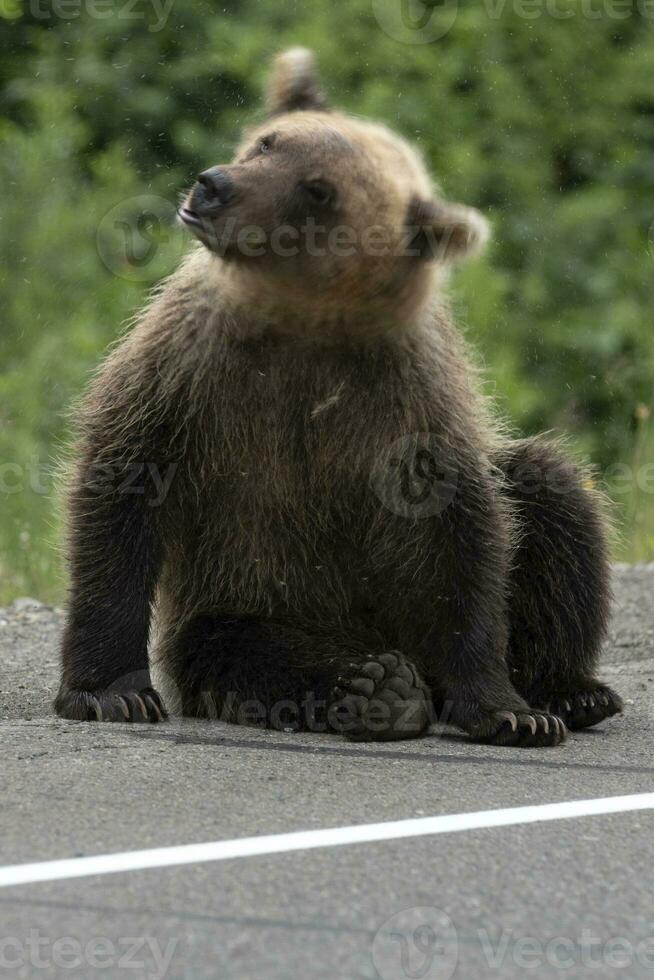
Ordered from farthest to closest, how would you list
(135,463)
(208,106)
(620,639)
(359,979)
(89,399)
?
(208,106)
(620,639)
(89,399)
(135,463)
(359,979)

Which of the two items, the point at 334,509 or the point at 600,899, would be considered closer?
the point at 600,899

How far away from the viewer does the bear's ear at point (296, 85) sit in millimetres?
4848

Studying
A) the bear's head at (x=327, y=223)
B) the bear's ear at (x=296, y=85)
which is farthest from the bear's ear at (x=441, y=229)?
the bear's ear at (x=296, y=85)

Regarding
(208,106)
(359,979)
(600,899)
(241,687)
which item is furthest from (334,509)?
(208,106)

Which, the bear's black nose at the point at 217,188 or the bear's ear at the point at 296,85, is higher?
the bear's ear at the point at 296,85

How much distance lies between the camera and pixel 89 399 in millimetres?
5047

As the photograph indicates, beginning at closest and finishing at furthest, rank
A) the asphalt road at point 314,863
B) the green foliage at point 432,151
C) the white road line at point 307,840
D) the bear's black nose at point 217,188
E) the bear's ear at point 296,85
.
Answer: the asphalt road at point 314,863 → the white road line at point 307,840 → the bear's black nose at point 217,188 → the bear's ear at point 296,85 → the green foliage at point 432,151

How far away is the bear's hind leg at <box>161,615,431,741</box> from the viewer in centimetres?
454

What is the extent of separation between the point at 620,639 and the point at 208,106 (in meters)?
7.67

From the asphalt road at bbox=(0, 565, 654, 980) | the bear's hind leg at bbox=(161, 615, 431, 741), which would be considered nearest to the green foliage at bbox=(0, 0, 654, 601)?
the bear's hind leg at bbox=(161, 615, 431, 741)

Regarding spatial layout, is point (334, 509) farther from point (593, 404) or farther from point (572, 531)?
point (593, 404)

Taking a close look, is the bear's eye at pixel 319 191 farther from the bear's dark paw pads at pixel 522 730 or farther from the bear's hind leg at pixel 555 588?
the bear's dark paw pads at pixel 522 730

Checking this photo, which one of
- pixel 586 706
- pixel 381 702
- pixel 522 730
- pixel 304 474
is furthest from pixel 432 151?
pixel 381 702

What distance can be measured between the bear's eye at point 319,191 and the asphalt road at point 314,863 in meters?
1.42
